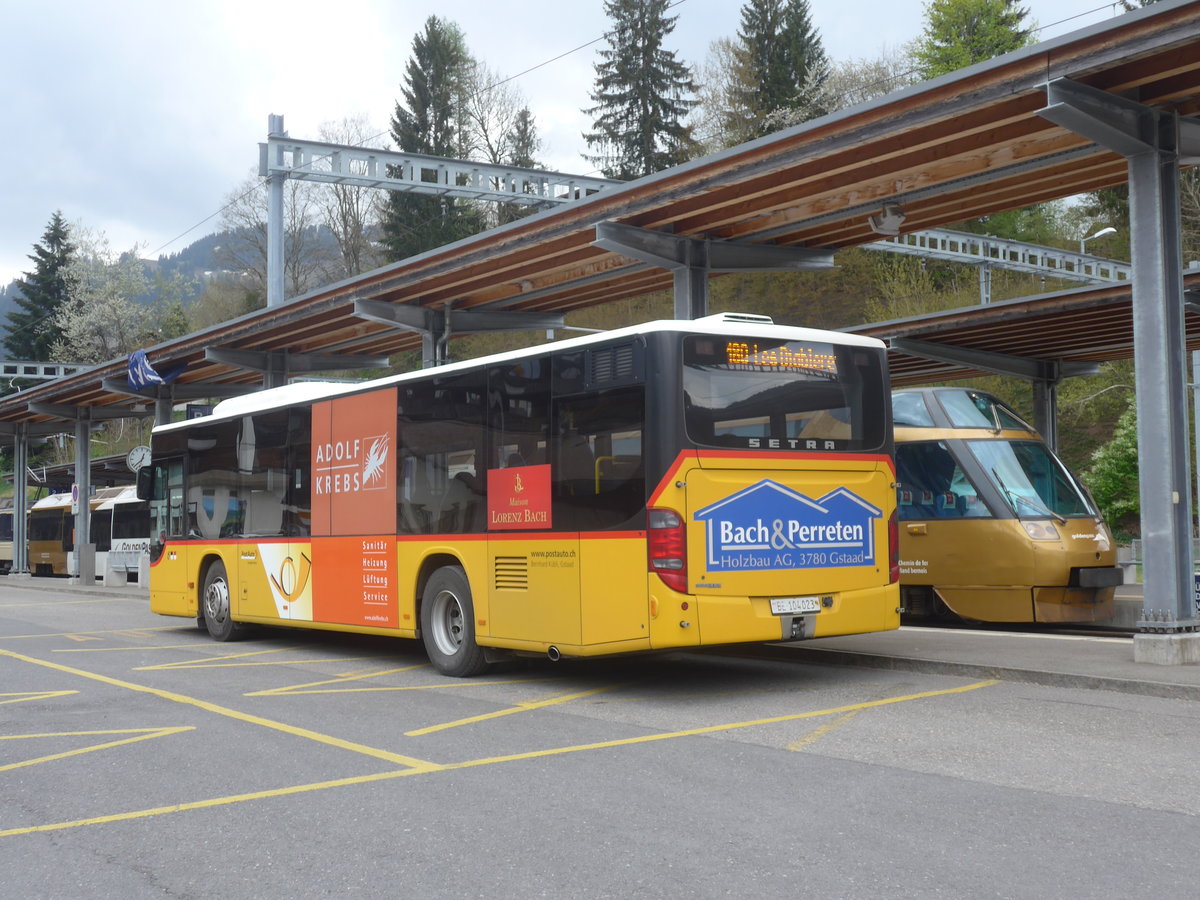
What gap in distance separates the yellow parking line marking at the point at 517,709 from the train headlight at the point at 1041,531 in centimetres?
572

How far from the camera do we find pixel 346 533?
13.1 metres

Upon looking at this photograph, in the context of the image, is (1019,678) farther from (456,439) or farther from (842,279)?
(842,279)

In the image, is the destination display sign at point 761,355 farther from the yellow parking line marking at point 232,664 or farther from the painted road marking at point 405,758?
the yellow parking line marking at point 232,664

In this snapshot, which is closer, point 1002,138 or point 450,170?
point 1002,138

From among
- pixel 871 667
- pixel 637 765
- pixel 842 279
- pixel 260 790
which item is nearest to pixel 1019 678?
pixel 871 667

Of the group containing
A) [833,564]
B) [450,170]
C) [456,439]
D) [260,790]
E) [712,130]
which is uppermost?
[712,130]

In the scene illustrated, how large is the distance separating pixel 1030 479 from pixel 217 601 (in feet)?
33.2

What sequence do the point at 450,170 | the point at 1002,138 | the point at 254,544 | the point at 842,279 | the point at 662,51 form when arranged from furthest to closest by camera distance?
the point at 662,51 → the point at 842,279 → the point at 450,170 → the point at 254,544 → the point at 1002,138

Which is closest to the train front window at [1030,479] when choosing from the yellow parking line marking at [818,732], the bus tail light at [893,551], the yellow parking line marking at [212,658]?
the bus tail light at [893,551]

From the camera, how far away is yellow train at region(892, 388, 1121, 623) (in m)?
13.9

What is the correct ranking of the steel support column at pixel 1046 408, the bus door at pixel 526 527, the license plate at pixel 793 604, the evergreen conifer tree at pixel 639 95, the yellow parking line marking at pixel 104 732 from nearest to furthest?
the yellow parking line marking at pixel 104 732
the license plate at pixel 793 604
the bus door at pixel 526 527
the steel support column at pixel 1046 408
the evergreen conifer tree at pixel 639 95

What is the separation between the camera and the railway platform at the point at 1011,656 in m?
9.52

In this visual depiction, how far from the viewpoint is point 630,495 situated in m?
9.47

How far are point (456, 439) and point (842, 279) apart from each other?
4174cm
